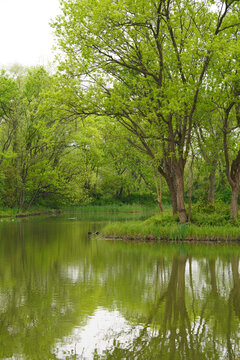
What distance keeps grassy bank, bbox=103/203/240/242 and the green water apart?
3.31m

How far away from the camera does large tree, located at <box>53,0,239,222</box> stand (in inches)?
775

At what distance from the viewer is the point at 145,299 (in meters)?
10.2

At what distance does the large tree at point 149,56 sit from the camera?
19.7 m

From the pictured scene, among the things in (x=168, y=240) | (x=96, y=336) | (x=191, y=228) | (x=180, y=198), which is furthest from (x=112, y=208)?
(x=96, y=336)

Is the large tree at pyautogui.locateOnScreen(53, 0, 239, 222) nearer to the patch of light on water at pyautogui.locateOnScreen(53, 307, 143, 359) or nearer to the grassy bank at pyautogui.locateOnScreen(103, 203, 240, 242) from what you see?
the grassy bank at pyautogui.locateOnScreen(103, 203, 240, 242)

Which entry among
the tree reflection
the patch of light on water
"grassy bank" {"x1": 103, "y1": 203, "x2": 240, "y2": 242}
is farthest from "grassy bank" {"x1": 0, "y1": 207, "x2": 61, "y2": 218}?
the patch of light on water

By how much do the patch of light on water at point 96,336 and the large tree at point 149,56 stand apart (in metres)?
12.5

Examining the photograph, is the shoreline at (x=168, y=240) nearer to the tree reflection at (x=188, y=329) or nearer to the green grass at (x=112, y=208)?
the tree reflection at (x=188, y=329)

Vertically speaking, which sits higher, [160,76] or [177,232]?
[160,76]

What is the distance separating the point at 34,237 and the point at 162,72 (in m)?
10.5

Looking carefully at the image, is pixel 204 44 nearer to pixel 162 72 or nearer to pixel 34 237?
pixel 162 72

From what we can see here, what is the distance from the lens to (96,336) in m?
7.46

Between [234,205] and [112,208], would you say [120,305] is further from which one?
[112,208]

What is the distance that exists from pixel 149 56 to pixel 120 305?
15095 millimetres
